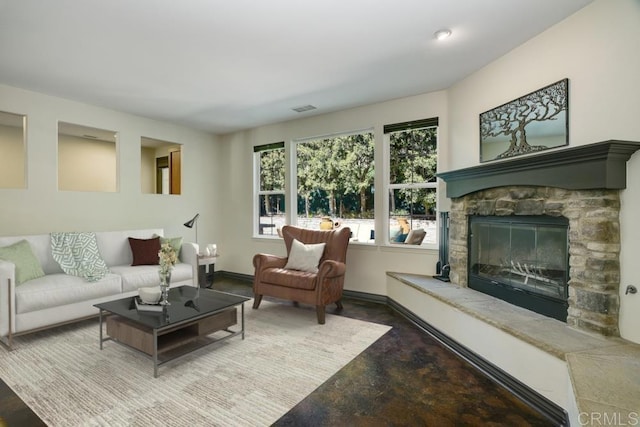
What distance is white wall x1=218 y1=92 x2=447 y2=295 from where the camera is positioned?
409cm

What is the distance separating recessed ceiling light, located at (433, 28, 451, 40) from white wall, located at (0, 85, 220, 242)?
165 inches

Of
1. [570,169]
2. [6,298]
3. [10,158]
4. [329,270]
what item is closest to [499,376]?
[570,169]

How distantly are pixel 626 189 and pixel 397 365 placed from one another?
1940 mm

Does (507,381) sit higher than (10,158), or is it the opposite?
(10,158)

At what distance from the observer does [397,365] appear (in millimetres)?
2598

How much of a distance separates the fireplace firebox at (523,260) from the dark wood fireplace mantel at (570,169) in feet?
1.04

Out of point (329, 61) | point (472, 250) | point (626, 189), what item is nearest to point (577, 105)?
point (626, 189)

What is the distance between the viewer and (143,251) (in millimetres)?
4191

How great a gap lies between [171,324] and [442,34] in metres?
3.02

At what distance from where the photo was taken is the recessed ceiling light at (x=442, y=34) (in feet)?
8.54

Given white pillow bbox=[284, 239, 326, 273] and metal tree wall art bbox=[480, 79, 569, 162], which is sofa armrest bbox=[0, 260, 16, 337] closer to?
white pillow bbox=[284, 239, 326, 273]

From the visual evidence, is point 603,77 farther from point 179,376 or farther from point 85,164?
point 85,164
